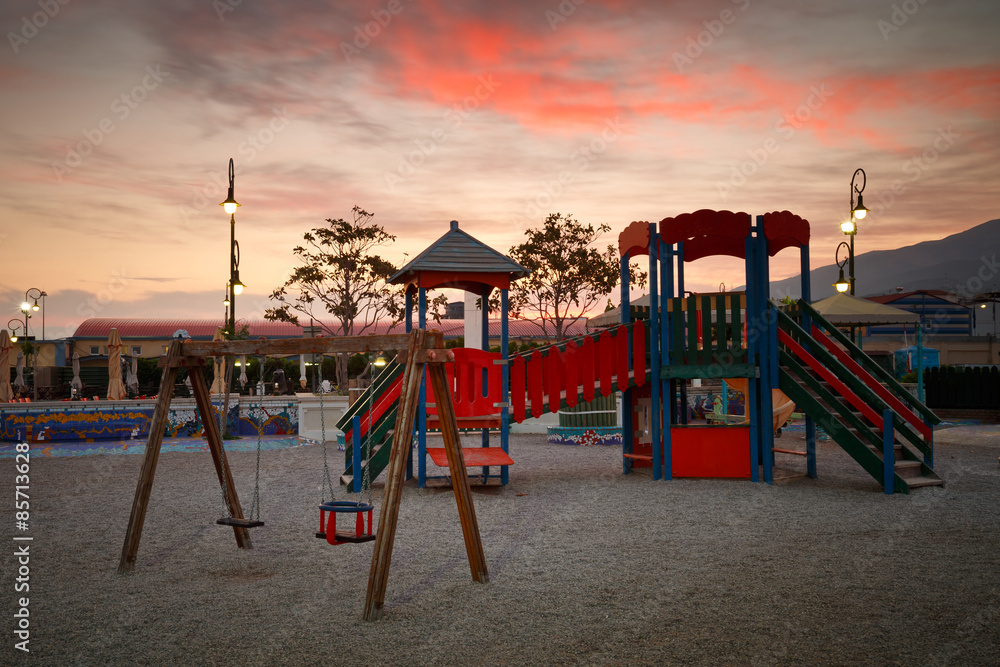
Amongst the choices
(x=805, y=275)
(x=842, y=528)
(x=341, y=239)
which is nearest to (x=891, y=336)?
(x=341, y=239)

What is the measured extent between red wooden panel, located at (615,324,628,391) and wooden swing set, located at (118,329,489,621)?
228 inches

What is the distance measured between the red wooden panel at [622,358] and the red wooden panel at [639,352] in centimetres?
22

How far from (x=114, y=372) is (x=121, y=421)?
1942 mm

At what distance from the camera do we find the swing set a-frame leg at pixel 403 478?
212 inches

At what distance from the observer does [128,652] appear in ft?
15.2

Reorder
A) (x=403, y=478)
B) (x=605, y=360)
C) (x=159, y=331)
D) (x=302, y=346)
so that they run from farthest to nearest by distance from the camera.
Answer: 1. (x=159, y=331)
2. (x=605, y=360)
3. (x=302, y=346)
4. (x=403, y=478)

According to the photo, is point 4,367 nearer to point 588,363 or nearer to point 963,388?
point 588,363

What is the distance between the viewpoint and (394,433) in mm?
5848

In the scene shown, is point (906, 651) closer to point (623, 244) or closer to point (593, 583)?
point (593, 583)

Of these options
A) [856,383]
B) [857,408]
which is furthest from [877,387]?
[857,408]

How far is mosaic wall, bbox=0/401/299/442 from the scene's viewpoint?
18.7 meters

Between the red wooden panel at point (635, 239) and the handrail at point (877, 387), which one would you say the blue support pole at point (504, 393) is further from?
the handrail at point (877, 387)

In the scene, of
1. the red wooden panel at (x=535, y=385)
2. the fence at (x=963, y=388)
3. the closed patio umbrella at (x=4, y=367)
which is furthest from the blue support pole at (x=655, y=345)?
the closed patio umbrella at (x=4, y=367)

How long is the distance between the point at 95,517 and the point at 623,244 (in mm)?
8756
